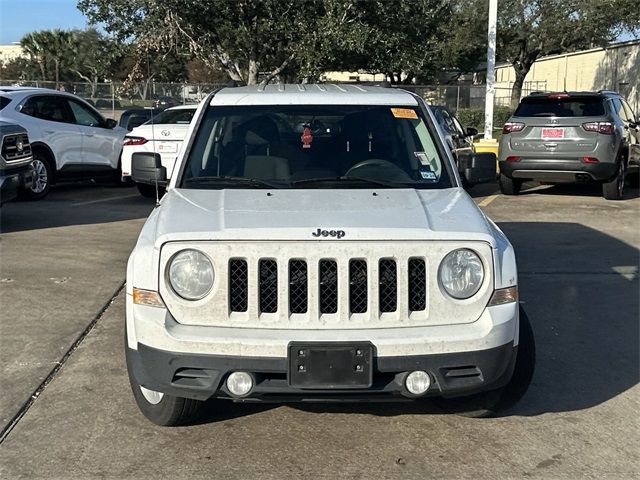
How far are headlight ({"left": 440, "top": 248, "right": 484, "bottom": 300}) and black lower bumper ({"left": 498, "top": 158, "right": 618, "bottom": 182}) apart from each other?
8.68 metres

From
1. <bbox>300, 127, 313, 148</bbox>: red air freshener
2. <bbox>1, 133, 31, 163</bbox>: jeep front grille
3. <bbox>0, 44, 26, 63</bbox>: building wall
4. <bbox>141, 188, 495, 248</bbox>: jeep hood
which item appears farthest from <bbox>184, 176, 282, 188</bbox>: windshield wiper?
<bbox>0, 44, 26, 63</bbox>: building wall

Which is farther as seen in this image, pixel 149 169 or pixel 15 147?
pixel 15 147

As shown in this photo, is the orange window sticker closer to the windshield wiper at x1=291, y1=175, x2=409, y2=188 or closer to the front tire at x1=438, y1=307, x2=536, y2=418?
the windshield wiper at x1=291, y1=175, x2=409, y2=188

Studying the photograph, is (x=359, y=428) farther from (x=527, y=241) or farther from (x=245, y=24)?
(x=245, y=24)

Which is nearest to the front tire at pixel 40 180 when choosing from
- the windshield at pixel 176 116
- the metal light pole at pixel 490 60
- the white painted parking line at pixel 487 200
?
the windshield at pixel 176 116

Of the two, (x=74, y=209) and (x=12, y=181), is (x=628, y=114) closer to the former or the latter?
(x=74, y=209)

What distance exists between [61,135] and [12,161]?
11.4 ft

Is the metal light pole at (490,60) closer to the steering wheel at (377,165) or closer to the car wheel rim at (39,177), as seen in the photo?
the car wheel rim at (39,177)

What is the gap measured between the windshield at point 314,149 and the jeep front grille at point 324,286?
1021 mm

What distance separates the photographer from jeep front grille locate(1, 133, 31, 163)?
8.98 meters

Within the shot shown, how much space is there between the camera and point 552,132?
38.3 feet

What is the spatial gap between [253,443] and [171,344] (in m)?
0.79

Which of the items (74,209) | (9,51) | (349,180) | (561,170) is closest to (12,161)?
(74,209)

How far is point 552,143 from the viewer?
38.2 ft
